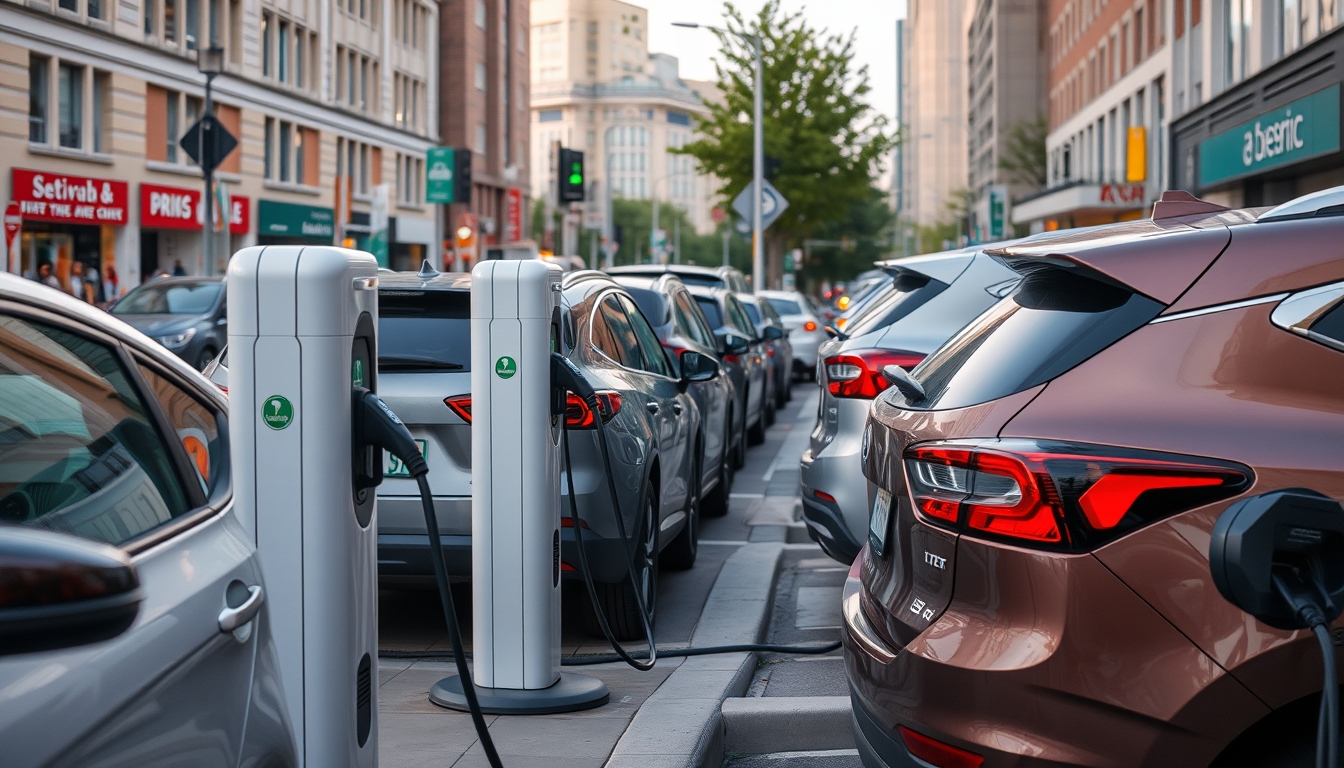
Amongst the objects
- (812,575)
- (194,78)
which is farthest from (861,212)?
(812,575)

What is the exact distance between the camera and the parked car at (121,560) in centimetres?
170

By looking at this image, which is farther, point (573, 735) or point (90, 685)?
point (573, 735)

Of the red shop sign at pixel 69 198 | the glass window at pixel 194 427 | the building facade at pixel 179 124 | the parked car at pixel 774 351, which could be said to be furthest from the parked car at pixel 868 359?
the red shop sign at pixel 69 198

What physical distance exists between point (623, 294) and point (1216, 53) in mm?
25355

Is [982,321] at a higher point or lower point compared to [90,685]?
higher

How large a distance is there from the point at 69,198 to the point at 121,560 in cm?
3464

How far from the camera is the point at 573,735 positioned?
15.4 feet

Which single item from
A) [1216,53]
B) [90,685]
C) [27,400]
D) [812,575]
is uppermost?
[1216,53]

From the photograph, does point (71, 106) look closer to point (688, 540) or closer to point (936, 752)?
point (688, 540)

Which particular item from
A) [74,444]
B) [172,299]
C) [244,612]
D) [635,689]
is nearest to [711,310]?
[635,689]

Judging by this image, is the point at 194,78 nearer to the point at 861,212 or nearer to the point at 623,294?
the point at 623,294

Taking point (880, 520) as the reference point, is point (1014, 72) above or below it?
above

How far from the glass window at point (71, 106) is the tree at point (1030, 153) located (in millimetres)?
51261

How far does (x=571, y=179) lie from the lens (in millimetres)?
28375
